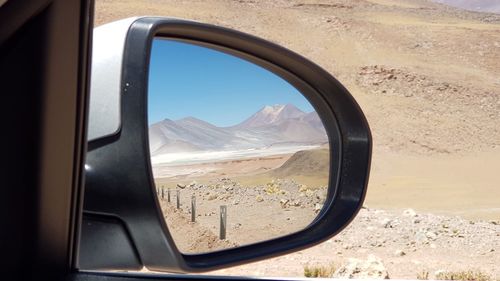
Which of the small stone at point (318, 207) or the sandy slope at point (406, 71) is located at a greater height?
the sandy slope at point (406, 71)

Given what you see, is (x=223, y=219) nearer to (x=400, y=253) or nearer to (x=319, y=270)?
(x=319, y=270)

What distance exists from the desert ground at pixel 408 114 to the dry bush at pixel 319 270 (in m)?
0.21

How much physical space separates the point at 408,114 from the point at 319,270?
35832 mm

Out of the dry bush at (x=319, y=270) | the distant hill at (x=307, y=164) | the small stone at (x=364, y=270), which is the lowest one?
the dry bush at (x=319, y=270)

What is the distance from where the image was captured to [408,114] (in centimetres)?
4419

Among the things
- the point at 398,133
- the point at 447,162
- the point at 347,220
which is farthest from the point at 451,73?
the point at 347,220

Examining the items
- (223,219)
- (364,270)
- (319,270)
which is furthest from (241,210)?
(319,270)

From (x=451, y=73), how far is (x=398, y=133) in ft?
38.2

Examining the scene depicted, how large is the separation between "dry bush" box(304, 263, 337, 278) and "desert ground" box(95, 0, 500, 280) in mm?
206

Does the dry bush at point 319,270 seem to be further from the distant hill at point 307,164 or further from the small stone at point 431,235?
the distant hill at point 307,164

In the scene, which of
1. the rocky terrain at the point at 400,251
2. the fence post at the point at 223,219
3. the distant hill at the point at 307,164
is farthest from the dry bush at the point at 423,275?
the fence post at the point at 223,219

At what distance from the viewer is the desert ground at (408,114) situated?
12484 mm

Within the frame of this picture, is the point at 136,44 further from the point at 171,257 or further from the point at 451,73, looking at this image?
the point at 451,73

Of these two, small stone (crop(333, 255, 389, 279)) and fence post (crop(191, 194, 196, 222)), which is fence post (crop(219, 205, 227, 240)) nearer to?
fence post (crop(191, 194, 196, 222))
